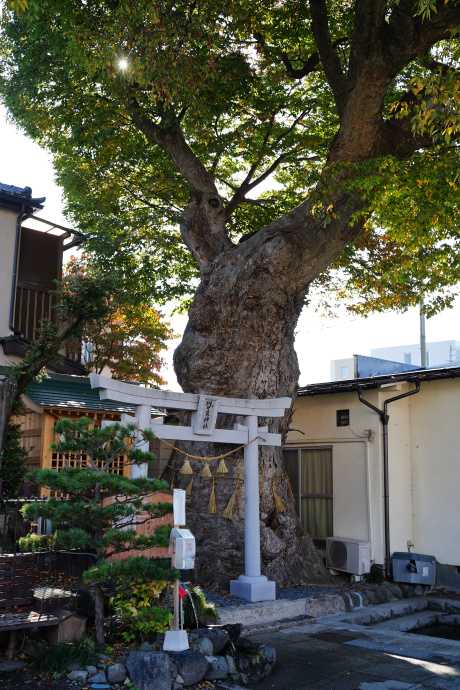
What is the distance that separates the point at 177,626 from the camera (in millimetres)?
6844

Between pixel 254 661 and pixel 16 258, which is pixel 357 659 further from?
pixel 16 258

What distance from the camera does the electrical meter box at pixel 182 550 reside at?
6.77 metres

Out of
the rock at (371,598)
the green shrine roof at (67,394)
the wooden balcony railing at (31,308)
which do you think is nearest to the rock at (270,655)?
the rock at (371,598)

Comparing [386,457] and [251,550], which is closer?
[251,550]

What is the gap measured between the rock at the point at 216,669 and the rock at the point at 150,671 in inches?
24.1

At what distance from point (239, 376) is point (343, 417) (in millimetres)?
3819

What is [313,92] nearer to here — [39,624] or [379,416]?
[379,416]

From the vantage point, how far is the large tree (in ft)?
33.4

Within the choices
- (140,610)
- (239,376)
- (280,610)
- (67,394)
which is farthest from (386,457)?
(67,394)

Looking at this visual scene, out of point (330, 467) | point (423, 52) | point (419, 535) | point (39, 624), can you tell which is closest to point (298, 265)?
point (423, 52)

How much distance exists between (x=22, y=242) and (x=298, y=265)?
1046 centimetres

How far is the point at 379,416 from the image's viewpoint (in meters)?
13.3

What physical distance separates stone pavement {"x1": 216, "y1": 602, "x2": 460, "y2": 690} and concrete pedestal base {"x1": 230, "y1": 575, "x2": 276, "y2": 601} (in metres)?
0.69

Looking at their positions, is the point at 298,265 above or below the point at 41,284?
below
